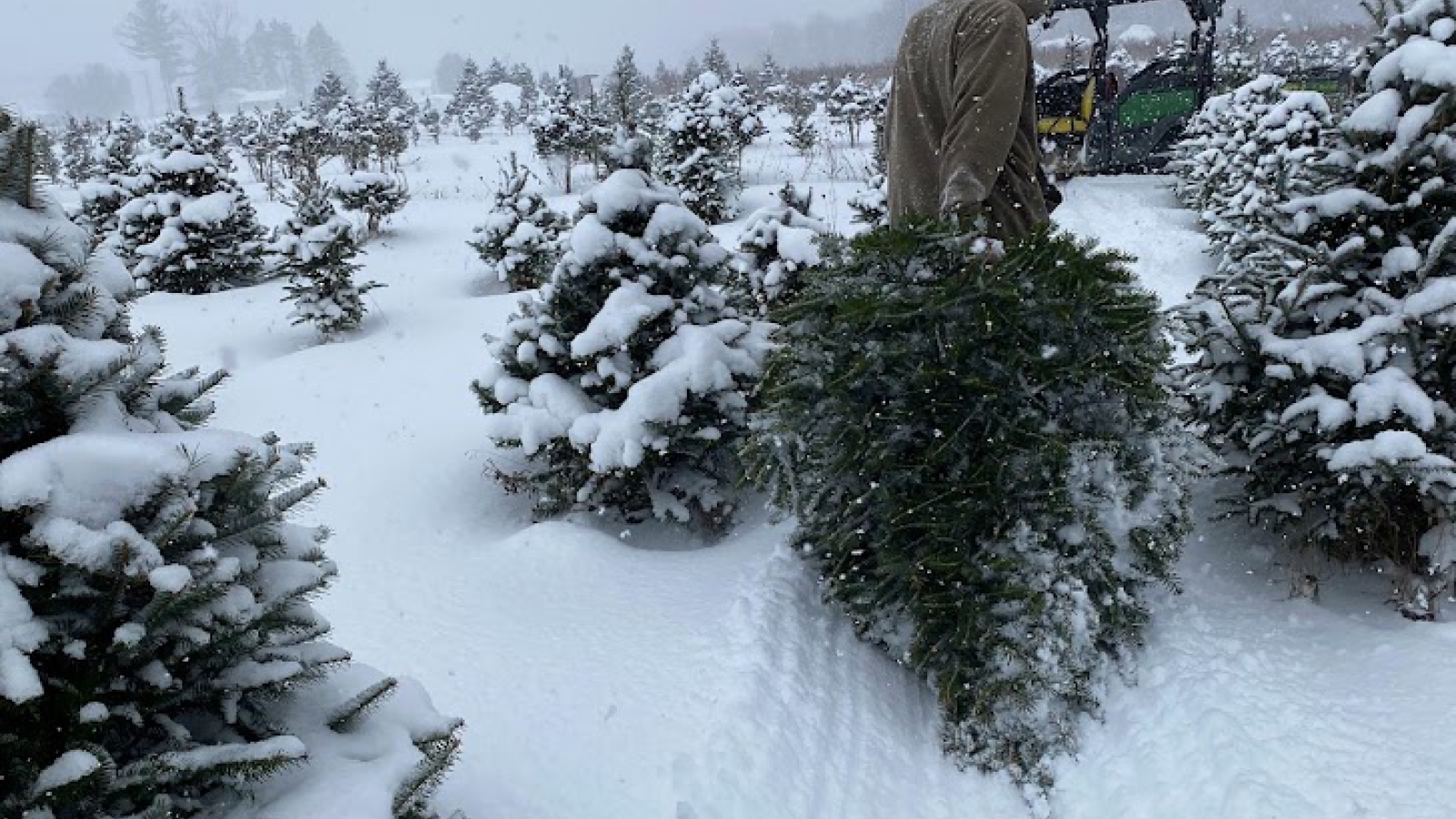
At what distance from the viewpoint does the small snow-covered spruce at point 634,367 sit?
14.8 feet

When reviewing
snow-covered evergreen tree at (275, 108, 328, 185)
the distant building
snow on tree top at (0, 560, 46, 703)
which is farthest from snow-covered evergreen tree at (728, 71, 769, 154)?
snow on tree top at (0, 560, 46, 703)

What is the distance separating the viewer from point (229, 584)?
6.12 ft

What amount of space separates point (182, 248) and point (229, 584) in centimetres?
1216

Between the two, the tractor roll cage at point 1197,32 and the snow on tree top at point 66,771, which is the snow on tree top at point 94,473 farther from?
the tractor roll cage at point 1197,32

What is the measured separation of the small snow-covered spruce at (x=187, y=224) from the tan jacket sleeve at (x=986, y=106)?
38.8 feet

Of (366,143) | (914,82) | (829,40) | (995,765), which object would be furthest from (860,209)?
(829,40)

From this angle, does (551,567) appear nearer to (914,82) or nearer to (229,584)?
(229,584)

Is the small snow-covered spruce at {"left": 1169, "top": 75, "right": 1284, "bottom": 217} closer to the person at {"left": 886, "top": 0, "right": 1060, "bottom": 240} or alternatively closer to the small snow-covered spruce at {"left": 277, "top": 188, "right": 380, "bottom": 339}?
the person at {"left": 886, "top": 0, "right": 1060, "bottom": 240}

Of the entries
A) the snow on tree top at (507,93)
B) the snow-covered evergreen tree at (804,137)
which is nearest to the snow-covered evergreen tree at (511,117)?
the snow on tree top at (507,93)

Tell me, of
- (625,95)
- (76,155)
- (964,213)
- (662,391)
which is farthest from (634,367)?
(76,155)

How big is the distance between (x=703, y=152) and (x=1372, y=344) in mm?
13129

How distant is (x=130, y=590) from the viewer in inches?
68.9

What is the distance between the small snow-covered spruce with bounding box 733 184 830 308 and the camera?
19.8 ft

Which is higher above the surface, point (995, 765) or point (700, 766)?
point (700, 766)
